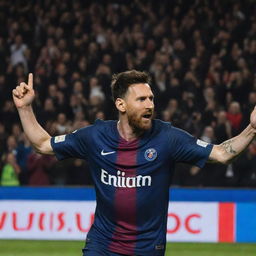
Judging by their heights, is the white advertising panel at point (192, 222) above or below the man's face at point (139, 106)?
above

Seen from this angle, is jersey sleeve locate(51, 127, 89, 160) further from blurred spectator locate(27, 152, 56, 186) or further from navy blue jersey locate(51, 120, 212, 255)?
blurred spectator locate(27, 152, 56, 186)

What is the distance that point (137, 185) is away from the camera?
19.9ft

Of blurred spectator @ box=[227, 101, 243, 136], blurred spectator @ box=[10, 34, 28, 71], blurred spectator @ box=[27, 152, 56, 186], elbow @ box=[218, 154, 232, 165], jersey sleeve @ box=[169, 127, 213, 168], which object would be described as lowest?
elbow @ box=[218, 154, 232, 165]

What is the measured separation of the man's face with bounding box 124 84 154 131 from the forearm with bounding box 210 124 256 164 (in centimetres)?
52

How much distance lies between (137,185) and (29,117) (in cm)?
98

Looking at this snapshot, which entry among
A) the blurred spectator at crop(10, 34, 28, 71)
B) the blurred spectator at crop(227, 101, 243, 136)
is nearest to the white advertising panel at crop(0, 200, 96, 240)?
the blurred spectator at crop(227, 101, 243, 136)

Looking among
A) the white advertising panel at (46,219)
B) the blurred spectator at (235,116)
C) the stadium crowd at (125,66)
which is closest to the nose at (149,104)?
the white advertising panel at (46,219)

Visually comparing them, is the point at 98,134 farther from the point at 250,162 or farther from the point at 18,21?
the point at 18,21

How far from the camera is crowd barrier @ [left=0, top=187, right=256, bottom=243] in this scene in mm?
13844

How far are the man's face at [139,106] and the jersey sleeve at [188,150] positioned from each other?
0.77 feet

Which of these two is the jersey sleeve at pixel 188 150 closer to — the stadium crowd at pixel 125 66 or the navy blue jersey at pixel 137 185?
the navy blue jersey at pixel 137 185

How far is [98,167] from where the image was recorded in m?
6.22

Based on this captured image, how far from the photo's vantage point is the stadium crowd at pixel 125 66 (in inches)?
608

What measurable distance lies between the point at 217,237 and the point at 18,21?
8.37 m
